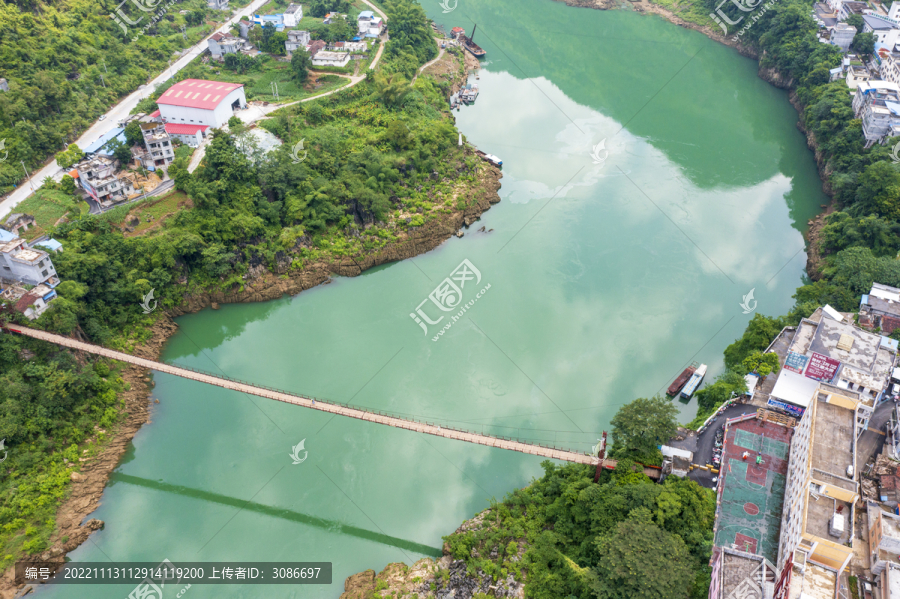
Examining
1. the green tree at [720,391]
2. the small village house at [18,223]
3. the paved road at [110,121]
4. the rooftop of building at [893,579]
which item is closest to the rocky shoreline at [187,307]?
the small village house at [18,223]

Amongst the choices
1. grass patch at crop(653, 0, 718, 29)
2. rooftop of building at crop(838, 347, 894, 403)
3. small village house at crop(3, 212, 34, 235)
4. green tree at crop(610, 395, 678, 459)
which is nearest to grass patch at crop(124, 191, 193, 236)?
small village house at crop(3, 212, 34, 235)

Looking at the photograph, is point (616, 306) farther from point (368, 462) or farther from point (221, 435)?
point (221, 435)

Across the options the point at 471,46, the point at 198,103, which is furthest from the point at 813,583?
the point at 471,46

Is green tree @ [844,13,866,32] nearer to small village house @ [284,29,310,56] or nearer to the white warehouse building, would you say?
small village house @ [284,29,310,56]

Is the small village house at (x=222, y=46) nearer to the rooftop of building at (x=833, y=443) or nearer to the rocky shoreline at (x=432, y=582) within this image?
the rocky shoreline at (x=432, y=582)

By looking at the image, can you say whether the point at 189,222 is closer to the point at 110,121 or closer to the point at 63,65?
the point at 110,121
